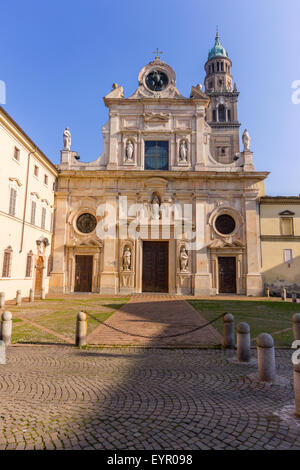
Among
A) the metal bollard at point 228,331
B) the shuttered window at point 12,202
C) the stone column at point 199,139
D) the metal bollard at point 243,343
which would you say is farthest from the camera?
the stone column at point 199,139

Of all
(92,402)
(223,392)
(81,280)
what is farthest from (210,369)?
(81,280)

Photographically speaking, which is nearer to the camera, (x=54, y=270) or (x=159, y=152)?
(x=54, y=270)

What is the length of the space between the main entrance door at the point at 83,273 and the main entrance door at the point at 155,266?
4.65m

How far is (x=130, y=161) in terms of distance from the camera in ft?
79.9

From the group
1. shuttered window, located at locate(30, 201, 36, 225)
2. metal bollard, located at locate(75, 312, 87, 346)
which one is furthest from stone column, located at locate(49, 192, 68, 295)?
metal bollard, located at locate(75, 312, 87, 346)

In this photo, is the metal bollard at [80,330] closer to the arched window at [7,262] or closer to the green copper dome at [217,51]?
the arched window at [7,262]

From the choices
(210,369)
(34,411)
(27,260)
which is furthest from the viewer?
(27,260)

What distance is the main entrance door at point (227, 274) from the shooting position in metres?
23.3

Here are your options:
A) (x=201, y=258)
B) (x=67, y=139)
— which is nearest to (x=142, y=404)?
(x=201, y=258)

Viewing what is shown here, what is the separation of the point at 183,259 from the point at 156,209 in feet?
Result: 15.8

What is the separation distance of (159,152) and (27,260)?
14323 millimetres

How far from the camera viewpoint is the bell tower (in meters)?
39.6

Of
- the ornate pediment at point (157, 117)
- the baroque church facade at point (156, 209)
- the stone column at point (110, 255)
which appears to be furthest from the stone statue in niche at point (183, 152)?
the stone column at point (110, 255)
